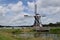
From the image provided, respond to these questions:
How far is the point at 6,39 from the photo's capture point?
21562mm

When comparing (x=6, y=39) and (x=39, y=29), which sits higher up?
(x=6, y=39)

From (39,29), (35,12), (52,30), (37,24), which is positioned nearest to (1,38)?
(52,30)

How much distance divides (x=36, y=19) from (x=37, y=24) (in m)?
2.11

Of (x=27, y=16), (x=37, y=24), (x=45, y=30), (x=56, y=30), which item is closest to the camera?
(x=56, y=30)

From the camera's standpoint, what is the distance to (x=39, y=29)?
2378 inches

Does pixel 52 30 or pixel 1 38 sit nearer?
pixel 1 38

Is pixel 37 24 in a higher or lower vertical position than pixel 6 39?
lower

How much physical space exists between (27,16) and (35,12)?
122 inches

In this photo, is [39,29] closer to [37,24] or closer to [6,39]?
[37,24]

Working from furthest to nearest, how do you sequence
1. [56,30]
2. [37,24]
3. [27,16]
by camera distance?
[27,16] → [37,24] → [56,30]

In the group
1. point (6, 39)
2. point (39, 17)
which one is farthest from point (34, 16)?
point (6, 39)

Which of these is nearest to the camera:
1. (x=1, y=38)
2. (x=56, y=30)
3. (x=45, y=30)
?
(x=1, y=38)

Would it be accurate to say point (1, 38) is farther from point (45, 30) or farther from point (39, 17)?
point (39, 17)

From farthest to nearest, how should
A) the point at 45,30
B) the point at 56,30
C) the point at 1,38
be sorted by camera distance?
the point at 45,30 < the point at 56,30 < the point at 1,38
